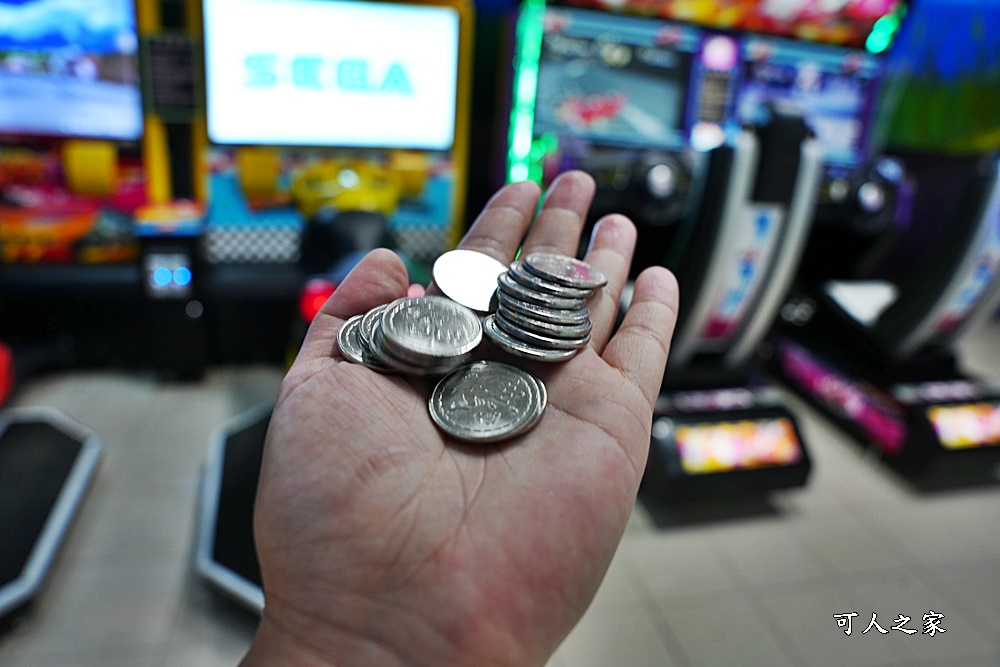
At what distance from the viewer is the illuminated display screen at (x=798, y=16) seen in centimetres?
372

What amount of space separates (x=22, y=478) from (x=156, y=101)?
183cm

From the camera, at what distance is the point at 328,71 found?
10.1 ft

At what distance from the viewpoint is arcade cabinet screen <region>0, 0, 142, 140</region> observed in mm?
2787

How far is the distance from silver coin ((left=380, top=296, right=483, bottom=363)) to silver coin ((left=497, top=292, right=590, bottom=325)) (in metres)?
0.06

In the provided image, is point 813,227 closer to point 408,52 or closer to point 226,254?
point 408,52

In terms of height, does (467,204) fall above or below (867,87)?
below

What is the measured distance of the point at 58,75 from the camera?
9.43 ft

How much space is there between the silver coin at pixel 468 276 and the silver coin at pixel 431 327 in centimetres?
6

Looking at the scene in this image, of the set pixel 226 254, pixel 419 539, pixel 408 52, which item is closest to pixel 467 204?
pixel 408 52

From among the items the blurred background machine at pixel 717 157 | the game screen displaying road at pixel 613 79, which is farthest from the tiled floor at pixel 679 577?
the game screen displaying road at pixel 613 79

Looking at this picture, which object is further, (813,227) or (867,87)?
(867,87)

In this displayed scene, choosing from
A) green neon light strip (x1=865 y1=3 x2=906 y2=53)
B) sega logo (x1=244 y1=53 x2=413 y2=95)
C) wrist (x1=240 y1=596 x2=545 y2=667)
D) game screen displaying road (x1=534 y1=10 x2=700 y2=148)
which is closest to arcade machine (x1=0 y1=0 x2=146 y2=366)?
sega logo (x1=244 y1=53 x2=413 y2=95)

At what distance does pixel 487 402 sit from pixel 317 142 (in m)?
2.51

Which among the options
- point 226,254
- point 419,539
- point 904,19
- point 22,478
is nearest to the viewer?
point 419,539
